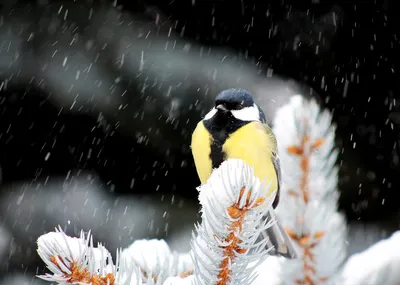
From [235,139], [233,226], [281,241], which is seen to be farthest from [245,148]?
[233,226]

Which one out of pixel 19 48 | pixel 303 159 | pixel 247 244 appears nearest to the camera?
pixel 247 244

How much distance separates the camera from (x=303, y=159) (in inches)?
37.1

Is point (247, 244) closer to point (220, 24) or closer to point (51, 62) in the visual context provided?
point (51, 62)

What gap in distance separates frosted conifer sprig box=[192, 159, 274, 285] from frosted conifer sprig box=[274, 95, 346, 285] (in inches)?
9.6

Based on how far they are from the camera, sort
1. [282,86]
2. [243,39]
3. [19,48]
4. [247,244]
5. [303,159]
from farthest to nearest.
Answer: [243,39], [282,86], [19,48], [303,159], [247,244]

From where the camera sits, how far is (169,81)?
2635mm

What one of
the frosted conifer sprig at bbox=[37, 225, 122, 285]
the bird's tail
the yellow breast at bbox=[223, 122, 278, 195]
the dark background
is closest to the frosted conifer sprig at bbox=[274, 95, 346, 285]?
the bird's tail

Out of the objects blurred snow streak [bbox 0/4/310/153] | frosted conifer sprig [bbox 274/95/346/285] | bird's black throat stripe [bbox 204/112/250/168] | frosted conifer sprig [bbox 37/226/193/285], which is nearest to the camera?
frosted conifer sprig [bbox 37/226/193/285]

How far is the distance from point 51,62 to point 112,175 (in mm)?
745

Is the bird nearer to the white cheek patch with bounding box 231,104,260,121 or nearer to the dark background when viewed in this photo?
the white cheek patch with bounding box 231,104,260,121

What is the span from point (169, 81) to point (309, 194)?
1812 millimetres

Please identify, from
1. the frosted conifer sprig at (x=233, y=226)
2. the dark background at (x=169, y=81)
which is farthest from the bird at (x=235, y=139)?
the dark background at (x=169, y=81)

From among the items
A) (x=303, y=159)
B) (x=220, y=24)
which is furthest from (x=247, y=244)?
(x=220, y=24)

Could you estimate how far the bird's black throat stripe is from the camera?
1.45 metres
